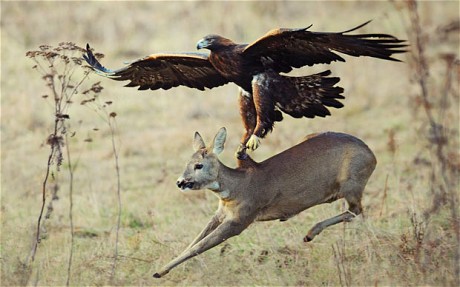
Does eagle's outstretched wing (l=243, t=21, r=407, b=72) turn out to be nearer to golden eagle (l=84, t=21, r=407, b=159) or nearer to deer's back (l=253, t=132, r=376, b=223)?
golden eagle (l=84, t=21, r=407, b=159)

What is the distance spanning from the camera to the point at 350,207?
7801 mm

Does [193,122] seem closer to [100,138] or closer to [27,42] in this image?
[100,138]

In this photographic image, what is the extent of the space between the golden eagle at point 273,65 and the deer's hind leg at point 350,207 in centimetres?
72

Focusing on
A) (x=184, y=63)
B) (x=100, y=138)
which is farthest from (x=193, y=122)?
(x=184, y=63)

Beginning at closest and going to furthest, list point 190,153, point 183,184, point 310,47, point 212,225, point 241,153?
point 310,47 < point 183,184 < point 241,153 < point 212,225 < point 190,153

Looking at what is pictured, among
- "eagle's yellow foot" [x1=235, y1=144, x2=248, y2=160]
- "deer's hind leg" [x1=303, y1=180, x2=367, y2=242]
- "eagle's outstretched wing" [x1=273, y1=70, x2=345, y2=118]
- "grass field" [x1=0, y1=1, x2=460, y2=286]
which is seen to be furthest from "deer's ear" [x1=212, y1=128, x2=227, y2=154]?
"deer's hind leg" [x1=303, y1=180, x2=367, y2=242]

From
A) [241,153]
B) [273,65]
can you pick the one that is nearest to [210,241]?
[241,153]

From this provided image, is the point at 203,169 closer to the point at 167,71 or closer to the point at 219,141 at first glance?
the point at 219,141

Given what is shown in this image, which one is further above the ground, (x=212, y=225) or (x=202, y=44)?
(x=202, y=44)

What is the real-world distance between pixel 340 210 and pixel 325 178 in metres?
1.69

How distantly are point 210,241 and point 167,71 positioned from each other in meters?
1.48

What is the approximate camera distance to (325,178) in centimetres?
765

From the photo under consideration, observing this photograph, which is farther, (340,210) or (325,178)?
(340,210)

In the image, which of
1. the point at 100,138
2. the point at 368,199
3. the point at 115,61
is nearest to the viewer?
the point at 368,199
